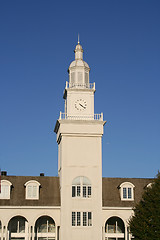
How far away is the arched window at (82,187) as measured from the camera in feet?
154

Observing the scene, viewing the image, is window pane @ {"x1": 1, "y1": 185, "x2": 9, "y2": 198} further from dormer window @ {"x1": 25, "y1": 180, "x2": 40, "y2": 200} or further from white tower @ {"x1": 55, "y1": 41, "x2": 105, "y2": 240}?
white tower @ {"x1": 55, "y1": 41, "x2": 105, "y2": 240}

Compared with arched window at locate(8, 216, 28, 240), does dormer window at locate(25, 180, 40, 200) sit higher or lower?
higher

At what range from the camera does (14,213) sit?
1833 inches

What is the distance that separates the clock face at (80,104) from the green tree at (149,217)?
12.9m

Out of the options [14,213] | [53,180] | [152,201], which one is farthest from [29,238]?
[152,201]

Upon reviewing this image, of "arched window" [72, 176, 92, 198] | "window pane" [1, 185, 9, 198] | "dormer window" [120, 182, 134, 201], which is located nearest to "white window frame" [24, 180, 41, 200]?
"window pane" [1, 185, 9, 198]

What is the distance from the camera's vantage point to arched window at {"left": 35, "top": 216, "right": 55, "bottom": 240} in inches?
1916

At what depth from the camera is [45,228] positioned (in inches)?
1953

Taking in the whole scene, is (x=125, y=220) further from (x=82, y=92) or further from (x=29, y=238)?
(x=82, y=92)

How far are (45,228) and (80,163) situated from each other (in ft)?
32.0

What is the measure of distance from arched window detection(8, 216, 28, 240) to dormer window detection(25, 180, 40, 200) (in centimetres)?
342

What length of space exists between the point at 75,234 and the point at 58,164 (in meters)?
10.4

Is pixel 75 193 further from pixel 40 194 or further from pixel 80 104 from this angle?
pixel 80 104

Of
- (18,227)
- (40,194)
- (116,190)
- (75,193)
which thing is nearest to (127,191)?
(116,190)
